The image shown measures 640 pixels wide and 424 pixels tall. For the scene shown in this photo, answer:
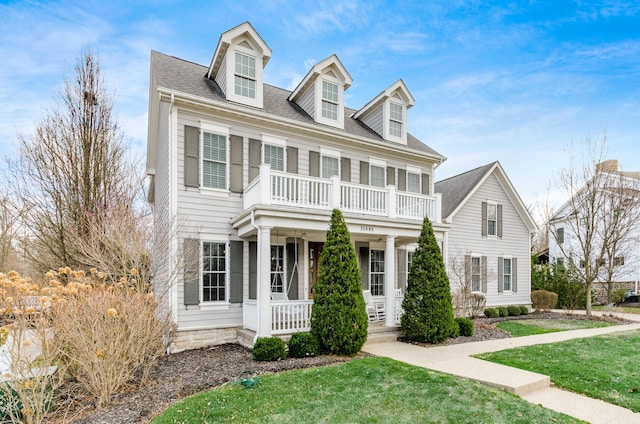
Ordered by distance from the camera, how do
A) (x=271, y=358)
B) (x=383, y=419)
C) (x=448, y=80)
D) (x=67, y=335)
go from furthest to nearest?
(x=448, y=80), (x=271, y=358), (x=67, y=335), (x=383, y=419)

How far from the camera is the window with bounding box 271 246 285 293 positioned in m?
11.2

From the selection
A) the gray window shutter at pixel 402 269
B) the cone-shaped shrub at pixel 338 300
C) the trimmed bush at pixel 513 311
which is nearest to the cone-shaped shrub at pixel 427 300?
the cone-shaped shrub at pixel 338 300

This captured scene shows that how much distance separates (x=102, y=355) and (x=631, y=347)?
11.6m

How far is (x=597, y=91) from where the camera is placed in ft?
48.5

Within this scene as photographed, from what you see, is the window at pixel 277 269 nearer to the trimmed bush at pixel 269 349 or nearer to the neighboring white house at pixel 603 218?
the trimmed bush at pixel 269 349

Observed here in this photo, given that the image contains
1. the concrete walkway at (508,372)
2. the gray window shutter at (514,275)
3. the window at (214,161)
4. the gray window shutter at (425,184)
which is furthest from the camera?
the gray window shutter at (514,275)

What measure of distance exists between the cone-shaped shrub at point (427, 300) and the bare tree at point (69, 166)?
9.34 meters

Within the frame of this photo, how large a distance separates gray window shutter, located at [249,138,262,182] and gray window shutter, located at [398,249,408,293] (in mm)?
6174

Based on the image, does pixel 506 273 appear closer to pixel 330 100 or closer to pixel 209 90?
pixel 330 100

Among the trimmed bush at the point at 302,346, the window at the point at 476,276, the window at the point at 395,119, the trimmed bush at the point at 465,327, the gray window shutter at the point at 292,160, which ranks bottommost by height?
the trimmed bush at the point at 465,327

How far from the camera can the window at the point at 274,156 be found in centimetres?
1116

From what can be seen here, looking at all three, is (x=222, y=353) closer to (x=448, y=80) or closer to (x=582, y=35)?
(x=448, y=80)

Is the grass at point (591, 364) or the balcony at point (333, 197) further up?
the balcony at point (333, 197)

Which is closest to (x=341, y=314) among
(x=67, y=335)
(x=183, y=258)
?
(x=183, y=258)
